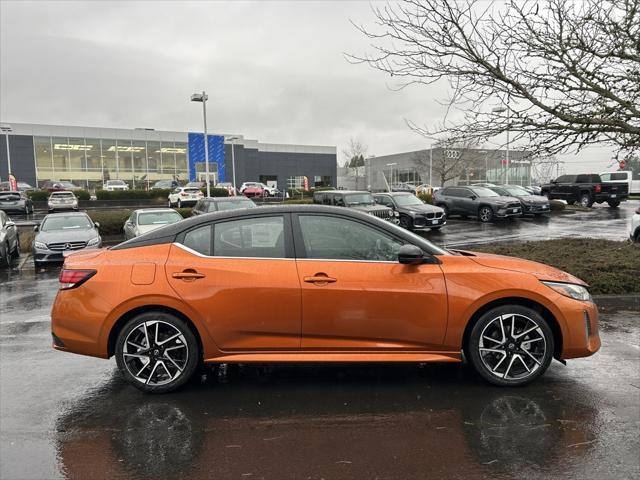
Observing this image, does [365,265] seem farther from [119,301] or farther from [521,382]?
[119,301]

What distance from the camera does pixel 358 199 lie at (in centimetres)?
1936

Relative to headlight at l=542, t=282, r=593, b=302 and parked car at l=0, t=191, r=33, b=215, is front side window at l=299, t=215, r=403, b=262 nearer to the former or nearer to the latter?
headlight at l=542, t=282, r=593, b=302

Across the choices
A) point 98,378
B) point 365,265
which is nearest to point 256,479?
point 365,265

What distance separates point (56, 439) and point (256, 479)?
1.63 meters

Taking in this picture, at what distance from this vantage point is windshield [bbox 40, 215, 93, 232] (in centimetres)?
1394

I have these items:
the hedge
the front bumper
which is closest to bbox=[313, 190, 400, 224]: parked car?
the front bumper

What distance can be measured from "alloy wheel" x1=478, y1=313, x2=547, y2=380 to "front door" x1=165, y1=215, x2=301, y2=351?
66.0 inches

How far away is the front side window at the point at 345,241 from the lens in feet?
13.8

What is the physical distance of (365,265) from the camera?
4.13m

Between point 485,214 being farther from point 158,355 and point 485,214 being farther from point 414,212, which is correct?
point 158,355

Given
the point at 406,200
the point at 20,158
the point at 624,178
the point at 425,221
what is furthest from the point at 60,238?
the point at 20,158

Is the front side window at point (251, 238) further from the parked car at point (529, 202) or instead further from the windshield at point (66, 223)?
the parked car at point (529, 202)

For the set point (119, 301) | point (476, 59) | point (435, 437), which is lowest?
point (435, 437)

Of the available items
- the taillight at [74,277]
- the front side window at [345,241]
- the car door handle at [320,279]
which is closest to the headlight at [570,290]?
the front side window at [345,241]
